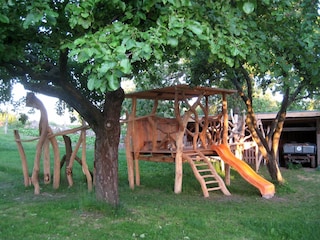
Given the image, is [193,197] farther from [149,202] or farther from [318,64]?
[318,64]

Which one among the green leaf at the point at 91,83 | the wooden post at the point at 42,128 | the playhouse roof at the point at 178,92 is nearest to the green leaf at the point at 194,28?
the green leaf at the point at 91,83

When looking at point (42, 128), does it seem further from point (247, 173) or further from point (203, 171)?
point (247, 173)

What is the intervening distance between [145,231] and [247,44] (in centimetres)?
325

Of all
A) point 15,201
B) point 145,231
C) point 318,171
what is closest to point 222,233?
point 145,231

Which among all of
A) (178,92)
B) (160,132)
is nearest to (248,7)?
(178,92)

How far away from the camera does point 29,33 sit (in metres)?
5.42

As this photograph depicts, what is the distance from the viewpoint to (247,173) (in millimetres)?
9359

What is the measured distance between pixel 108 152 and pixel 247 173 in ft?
14.2

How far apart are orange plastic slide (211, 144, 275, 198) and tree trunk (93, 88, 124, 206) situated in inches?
158

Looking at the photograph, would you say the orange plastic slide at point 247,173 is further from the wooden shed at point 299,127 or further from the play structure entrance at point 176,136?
the wooden shed at point 299,127

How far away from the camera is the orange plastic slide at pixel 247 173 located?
28.9 ft

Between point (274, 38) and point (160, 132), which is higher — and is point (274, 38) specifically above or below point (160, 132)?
above

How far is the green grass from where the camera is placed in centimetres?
547

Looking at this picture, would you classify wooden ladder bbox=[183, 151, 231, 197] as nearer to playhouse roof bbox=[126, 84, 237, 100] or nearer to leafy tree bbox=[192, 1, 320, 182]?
playhouse roof bbox=[126, 84, 237, 100]
